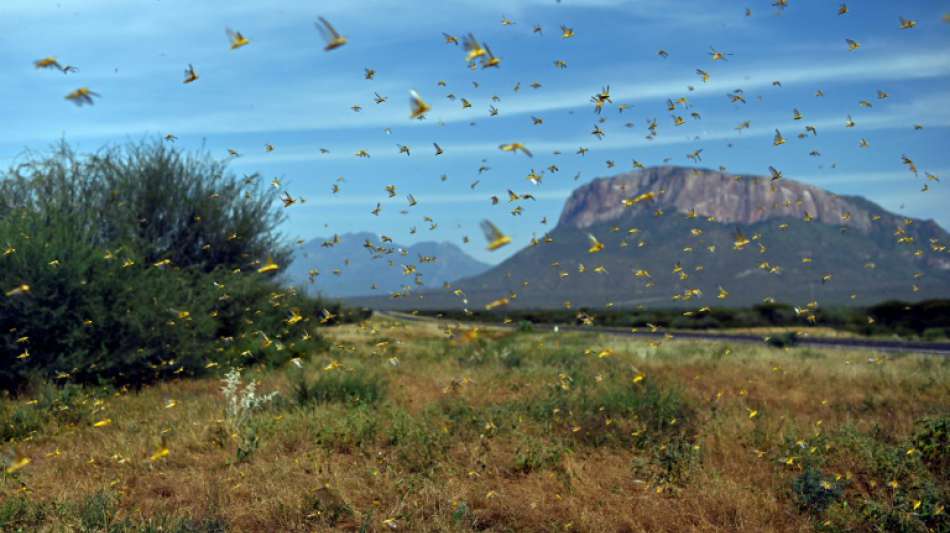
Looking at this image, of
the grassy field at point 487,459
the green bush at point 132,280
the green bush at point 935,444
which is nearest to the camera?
the grassy field at point 487,459

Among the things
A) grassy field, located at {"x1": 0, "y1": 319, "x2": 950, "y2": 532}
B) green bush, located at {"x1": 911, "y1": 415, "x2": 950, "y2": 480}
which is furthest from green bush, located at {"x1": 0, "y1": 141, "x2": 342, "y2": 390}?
green bush, located at {"x1": 911, "y1": 415, "x2": 950, "y2": 480}

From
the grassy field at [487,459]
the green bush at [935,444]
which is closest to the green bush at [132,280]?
the grassy field at [487,459]

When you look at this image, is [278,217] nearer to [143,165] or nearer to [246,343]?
[143,165]

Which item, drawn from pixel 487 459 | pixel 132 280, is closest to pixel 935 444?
pixel 487 459

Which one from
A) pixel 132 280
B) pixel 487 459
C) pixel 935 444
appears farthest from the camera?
pixel 132 280

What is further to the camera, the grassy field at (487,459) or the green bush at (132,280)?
the green bush at (132,280)

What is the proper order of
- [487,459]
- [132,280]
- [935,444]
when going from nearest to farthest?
[935,444] < [487,459] < [132,280]

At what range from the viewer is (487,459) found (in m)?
11.3

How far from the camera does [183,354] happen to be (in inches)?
896

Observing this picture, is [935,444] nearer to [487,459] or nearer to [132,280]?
[487,459]

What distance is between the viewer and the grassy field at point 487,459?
919 centimetres

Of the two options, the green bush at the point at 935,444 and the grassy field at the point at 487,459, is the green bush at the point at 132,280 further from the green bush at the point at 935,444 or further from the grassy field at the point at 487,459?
the green bush at the point at 935,444

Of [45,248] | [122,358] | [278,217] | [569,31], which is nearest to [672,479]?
[569,31]

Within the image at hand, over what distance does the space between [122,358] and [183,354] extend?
5.59 ft
